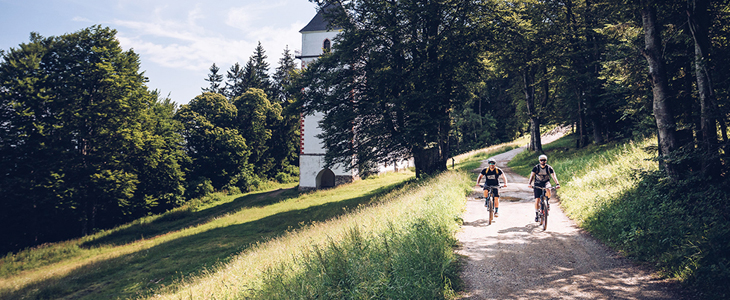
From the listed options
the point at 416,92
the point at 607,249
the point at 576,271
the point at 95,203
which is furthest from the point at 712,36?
the point at 95,203

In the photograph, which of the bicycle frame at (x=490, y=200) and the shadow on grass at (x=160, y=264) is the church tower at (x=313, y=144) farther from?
the bicycle frame at (x=490, y=200)

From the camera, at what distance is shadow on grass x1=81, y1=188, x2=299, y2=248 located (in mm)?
25016

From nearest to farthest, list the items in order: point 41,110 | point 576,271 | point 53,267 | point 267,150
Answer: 1. point 576,271
2. point 53,267
3. point 41,110
4. point 267,150

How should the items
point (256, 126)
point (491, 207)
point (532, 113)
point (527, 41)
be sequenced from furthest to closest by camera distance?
point (256, 126), point (532, 113), point (527, 41), point (491, 207)

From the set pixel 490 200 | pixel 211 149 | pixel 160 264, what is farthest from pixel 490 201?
pixel 211 149

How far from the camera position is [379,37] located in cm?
2130

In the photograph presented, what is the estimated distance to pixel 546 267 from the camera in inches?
267

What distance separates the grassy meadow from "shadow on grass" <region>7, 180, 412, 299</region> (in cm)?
6

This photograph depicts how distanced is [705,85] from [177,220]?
112 ft

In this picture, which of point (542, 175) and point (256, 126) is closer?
point (542, 175)

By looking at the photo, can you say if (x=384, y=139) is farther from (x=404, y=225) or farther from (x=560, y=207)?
(x=404, y=225)

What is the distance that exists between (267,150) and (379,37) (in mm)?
33612

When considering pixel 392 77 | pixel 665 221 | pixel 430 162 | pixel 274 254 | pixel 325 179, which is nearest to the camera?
pixel 665 221

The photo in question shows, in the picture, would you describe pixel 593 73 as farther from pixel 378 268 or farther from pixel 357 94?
pixel 378 268
